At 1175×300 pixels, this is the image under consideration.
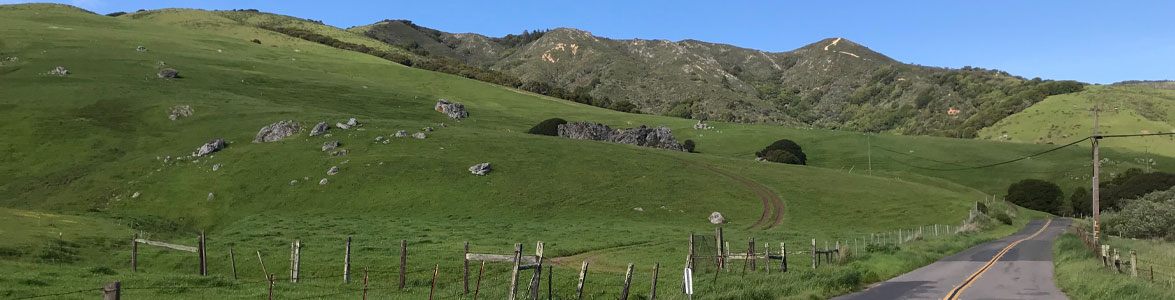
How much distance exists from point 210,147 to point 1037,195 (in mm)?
130333

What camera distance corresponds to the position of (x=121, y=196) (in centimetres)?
7088

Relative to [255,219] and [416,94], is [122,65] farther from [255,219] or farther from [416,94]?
[255,219]

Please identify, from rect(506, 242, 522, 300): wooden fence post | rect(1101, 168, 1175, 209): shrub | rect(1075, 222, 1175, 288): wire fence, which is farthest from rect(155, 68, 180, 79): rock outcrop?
rect(1101, 168, 1175, 209): shrub

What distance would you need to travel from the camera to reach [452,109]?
13400 cm

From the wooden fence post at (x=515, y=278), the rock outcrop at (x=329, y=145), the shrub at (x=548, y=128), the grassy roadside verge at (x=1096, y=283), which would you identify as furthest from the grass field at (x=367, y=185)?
the wooden fence post at (x=515, y=278)

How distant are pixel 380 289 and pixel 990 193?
118911 millimetres

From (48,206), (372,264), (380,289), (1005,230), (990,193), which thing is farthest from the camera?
(990,193)

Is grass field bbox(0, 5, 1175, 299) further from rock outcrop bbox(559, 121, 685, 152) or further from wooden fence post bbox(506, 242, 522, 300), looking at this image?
rock outcrop bbox(559, 121, 685, 152)

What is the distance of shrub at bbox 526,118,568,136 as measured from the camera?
411 ft

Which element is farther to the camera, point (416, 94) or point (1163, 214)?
point (416, 94)

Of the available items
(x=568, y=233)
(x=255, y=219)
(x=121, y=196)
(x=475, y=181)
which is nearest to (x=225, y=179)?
(x=121, y=196)

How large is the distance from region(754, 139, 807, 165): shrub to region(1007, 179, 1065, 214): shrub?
3513 cm

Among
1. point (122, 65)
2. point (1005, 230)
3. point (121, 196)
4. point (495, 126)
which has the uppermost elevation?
point (122, 65)

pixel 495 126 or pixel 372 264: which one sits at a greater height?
pixel 495 126
